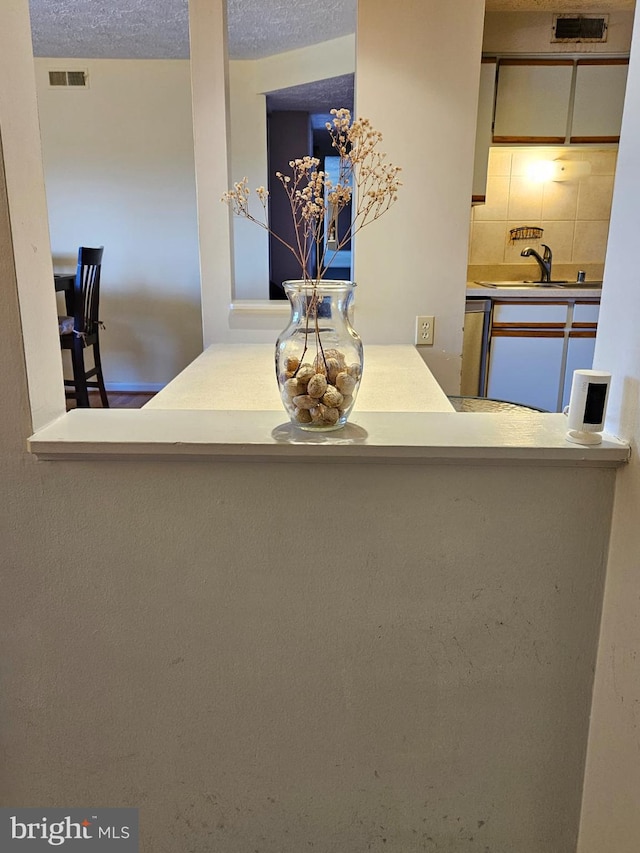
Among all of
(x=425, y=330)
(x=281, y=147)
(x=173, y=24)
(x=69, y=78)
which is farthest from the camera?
(x=281, y=147)

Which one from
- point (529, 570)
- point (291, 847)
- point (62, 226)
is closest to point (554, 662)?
point (529, 570)

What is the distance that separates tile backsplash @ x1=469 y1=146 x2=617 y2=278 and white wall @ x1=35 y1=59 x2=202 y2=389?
7.10ft

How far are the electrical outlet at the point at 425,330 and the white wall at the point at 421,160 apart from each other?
2cm

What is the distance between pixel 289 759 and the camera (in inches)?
41.1

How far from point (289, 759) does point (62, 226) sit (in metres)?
4.68

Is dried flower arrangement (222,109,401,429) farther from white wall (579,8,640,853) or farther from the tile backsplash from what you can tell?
the tile backsplash

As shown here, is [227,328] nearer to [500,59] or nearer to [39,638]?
[39,638]

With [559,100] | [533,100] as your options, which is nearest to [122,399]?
[533,100]

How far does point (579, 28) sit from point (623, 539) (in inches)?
143

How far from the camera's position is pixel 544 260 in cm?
388

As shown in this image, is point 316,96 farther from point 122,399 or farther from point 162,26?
point 122,399

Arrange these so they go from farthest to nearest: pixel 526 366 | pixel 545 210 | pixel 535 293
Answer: pixel 545 210 < pixel 526 366 < pixel 535 293

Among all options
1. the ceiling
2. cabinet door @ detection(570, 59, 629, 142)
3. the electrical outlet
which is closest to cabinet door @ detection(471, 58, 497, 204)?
the ceiling

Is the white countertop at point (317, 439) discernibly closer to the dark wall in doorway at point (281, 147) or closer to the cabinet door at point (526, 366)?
the cabinet door at point (526, 366)
